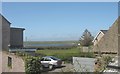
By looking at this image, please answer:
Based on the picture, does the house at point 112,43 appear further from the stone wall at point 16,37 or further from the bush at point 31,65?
the stone wall at point 16,37

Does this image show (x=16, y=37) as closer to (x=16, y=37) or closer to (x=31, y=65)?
(x=16, y=37)

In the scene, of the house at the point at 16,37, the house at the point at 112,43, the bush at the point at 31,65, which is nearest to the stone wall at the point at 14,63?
the bush at the point at 31,65

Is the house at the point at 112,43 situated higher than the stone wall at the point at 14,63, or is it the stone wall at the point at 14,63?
the house at the point at 112,43

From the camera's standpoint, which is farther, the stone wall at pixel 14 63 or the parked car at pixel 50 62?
the parked car at pixel 50 62

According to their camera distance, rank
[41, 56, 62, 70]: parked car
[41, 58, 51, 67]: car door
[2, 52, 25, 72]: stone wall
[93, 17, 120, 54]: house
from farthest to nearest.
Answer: [41, 56, 62, 70]: parked car, [41, 58, 51, 67]: car door, [2, 52, 25, 72]: stone wall, [93, 17, 120, 54]: house

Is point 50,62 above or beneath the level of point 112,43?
beneath

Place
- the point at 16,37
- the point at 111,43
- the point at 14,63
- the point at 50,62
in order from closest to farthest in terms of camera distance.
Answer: the point at 111,43 < the point at 14,63 < the point at 50,62 < the point at 16,37

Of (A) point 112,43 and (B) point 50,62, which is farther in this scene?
(B) point 50,62

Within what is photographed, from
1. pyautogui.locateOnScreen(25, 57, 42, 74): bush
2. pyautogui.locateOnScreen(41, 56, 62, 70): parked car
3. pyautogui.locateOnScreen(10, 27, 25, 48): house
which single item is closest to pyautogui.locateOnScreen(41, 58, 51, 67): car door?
pyautogui.locateOnScreen(41, 56, 62, 70): parked car

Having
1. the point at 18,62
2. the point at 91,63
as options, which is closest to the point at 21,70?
the point at 18,62

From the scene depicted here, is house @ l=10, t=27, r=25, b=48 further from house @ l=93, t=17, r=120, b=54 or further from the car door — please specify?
house @ l=93, t=17, r=120, b=54

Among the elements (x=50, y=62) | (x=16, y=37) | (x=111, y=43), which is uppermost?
(x=16, y=37)

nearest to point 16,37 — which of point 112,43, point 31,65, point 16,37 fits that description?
point 16,37

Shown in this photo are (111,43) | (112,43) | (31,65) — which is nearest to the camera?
(112,43)
